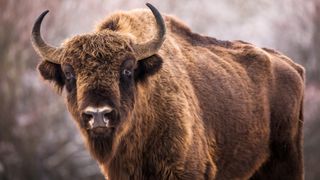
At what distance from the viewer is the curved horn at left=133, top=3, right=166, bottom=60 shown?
8.20m

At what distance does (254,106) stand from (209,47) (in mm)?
905

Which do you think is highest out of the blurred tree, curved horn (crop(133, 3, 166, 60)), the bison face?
curved horn (crop(133, 3, 166, 60))

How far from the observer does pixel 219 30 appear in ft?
91.9

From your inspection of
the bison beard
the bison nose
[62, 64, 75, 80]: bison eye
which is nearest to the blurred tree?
the bison beard

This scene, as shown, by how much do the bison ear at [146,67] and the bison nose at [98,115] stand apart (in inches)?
32.7

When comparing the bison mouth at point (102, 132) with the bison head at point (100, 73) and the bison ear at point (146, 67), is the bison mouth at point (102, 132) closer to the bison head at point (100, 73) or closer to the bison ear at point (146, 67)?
the bison head at point (100, 73)

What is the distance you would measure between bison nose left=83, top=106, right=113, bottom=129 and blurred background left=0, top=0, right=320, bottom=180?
55.9 ft

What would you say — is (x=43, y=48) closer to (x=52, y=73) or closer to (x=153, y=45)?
(x=52, y=73)

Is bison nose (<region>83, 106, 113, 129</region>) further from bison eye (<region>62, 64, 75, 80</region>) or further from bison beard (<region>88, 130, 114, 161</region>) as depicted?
bison eye (<region>62, 64, 75, 80</region>)

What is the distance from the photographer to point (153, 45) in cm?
827

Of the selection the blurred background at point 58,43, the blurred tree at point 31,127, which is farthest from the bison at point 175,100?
the blurred background at point 58,43

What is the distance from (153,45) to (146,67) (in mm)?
230

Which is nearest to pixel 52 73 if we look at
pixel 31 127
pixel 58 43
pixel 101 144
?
pixel 101 144

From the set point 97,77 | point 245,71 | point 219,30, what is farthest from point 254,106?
point 219,30
